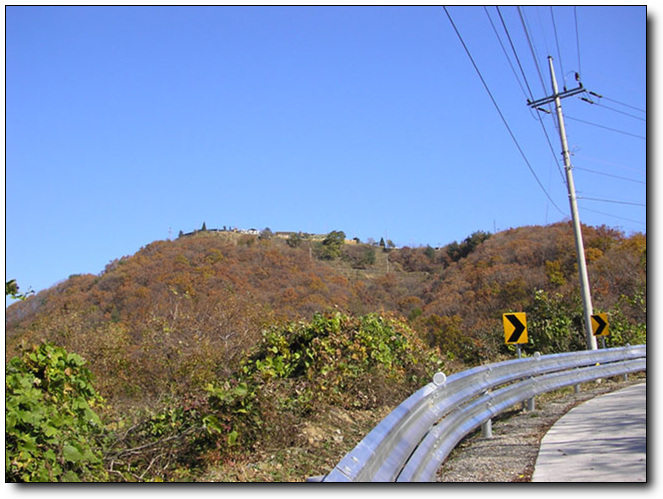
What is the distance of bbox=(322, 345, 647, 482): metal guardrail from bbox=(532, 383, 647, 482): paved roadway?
75cm

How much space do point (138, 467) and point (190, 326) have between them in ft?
32.6

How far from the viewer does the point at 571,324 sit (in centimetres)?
2344

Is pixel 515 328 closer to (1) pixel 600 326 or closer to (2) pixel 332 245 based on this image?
(1) pixel 600 326

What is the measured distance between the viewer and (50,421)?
21.4 feet

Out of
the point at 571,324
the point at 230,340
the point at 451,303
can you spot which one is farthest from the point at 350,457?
the point at 451,303

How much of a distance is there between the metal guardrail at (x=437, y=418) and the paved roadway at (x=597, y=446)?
746 mm

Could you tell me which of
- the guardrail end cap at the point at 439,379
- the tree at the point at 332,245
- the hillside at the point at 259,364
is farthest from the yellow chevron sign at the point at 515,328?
the tree at the point at 332,245

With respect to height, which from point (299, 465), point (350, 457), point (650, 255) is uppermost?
point (650, 255)

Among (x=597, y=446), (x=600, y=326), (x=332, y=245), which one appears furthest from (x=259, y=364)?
(x=332, y=245)

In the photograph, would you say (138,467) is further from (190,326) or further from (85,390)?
(190,326)

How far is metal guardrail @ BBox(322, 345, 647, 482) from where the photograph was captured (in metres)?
4.39

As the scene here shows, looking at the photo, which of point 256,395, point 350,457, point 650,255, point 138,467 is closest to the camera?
point 350,457

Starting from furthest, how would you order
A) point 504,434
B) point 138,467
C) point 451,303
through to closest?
point 451,303 < point 504,434 < point 138,467

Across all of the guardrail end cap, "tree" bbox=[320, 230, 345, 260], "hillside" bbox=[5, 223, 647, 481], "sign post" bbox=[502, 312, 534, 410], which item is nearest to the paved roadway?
the guardrail end cap
